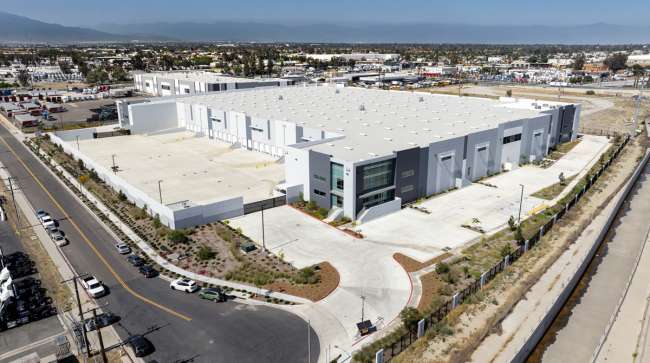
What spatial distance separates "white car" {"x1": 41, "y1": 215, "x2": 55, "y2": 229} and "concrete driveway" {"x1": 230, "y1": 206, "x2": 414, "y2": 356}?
18.0 meters

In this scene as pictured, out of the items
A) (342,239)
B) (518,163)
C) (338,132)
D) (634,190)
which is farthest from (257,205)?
(634,190)

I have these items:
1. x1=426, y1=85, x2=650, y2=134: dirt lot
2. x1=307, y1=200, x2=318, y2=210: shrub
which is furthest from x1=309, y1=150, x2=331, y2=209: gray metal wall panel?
x1=426, y1=85, x2=650, y2=134: dirt lot

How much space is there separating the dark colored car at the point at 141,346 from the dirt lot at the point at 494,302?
14985mm

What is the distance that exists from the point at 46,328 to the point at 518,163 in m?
65.0

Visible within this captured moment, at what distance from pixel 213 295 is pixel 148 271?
7.25 meters

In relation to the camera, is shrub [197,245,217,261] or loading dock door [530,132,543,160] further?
loading dock door [530,132,543,160]

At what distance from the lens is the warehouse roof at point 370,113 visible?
185 ft

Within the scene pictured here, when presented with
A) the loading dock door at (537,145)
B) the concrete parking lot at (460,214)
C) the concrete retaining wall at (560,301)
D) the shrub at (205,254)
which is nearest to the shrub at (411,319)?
the concrete retaining wall at (560,301)

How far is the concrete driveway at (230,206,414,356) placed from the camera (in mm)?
A: 30859

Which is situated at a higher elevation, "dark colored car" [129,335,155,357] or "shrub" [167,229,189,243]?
"shrub" [167,229,189,243]

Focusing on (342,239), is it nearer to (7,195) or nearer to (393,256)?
(393,256)

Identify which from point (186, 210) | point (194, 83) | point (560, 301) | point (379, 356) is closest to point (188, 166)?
point (186, 210)

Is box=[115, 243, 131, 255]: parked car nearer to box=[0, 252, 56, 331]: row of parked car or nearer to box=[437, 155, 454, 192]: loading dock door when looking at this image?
box=[0, 252, 56, 331]: row of parked car

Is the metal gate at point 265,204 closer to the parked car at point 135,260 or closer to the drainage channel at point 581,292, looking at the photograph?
the parked car at point 135,260
